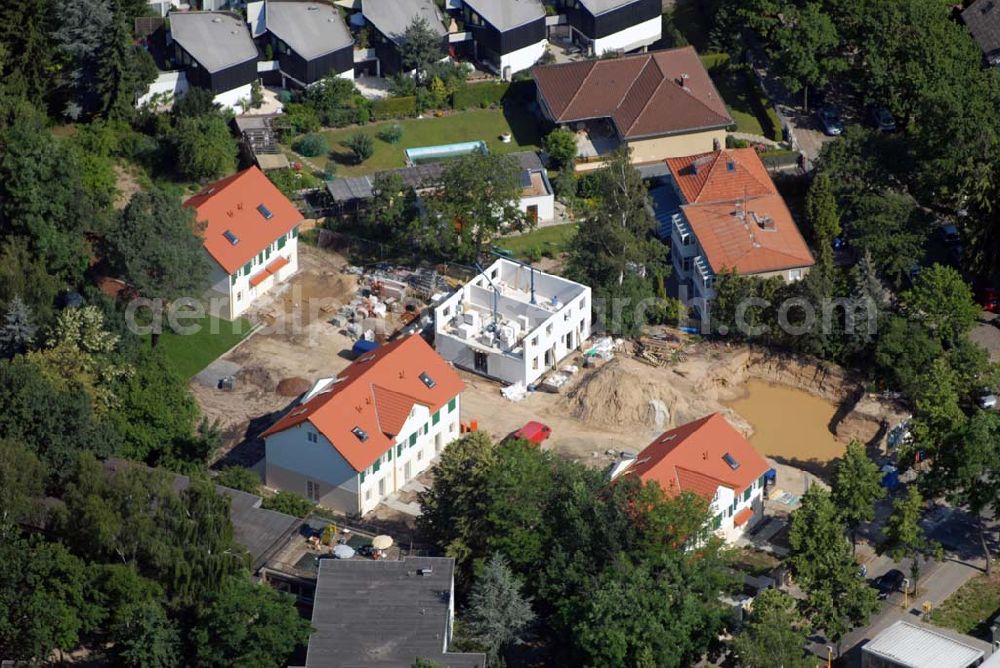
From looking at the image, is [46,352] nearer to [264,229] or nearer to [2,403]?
[2,403]

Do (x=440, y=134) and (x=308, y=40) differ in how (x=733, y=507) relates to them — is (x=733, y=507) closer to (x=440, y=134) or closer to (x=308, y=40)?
(x=440, y=134)

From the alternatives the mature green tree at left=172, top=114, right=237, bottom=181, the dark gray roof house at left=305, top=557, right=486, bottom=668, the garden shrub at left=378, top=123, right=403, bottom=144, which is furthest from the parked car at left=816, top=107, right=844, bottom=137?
the dark gray roof house at left=305, top=557, right=486, bottom=668

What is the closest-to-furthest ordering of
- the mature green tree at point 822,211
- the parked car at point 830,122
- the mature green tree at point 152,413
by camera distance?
the mature green tree at point 152,413 < the mature green tree at point 822,211 < the parked car at point 830,122

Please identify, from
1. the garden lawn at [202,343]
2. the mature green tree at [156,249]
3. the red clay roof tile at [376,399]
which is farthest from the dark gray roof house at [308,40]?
the red clay roof tile at [376,399]

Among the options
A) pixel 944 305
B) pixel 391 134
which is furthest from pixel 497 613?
pixel 391 134

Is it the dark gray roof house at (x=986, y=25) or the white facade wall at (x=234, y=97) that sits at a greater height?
the dark gray roof house at (x=986, y=25)

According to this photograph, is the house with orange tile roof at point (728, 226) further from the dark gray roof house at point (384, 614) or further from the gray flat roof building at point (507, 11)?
the dark gray roof house at point (384, 614)

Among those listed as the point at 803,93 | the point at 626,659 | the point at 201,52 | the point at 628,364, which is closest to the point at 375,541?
the point at 626,659

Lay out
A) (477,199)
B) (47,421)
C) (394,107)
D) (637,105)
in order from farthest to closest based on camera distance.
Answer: (394,107)
(637,105)
(477,199)
(47,421)
